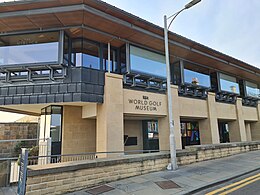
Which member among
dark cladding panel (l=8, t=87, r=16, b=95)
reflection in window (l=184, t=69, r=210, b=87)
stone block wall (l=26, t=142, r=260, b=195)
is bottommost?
stone block wall (l=26, t=142, r=260, b=195)

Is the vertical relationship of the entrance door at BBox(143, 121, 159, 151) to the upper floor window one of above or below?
below

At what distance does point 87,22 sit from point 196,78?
31.1 ft

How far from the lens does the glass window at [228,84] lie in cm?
1734

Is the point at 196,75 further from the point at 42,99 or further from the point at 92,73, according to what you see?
the point at 42,99

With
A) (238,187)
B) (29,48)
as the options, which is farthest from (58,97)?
(238,187)

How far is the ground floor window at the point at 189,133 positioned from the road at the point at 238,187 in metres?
9.91

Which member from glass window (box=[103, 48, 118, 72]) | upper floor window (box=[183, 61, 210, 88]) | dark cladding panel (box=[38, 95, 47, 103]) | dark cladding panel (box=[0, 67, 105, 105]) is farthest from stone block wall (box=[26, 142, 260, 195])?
upper floor window (box=[183, 61, 210, 88])

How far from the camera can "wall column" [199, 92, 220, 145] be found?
14.7m

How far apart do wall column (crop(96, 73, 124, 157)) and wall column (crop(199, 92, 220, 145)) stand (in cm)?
785

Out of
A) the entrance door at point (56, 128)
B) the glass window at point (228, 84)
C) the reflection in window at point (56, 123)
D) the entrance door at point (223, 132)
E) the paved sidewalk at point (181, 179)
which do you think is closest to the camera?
the paved sidewalk at point (181, 179)

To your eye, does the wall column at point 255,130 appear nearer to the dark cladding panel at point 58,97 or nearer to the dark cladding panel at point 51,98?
the dark cladding panel at point 58,97

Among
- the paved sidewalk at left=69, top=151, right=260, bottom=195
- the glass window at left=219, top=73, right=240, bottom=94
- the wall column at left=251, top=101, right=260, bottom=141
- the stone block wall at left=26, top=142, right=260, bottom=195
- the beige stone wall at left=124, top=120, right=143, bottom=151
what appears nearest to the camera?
the stone block wall at left=26, top=142, right=260, bottom=195

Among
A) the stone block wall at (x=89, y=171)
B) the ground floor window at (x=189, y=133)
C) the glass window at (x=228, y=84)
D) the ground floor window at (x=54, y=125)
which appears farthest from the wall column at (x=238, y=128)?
the ground floor window at (x=54, y=125)

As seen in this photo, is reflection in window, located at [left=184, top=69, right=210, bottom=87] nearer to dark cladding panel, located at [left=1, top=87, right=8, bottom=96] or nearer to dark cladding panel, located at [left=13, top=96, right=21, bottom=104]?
dark cladding panel, located at [left=13, top=96, right=21, bottom=104]
